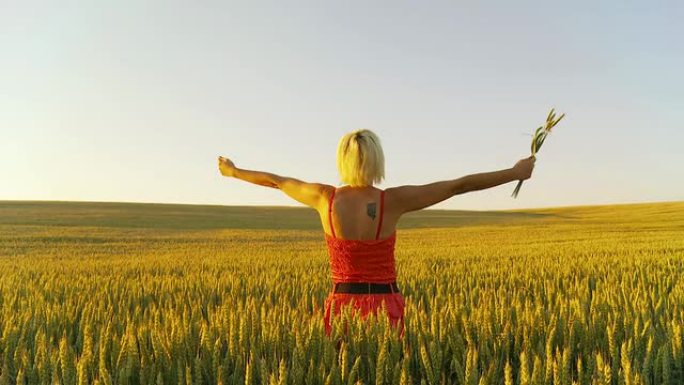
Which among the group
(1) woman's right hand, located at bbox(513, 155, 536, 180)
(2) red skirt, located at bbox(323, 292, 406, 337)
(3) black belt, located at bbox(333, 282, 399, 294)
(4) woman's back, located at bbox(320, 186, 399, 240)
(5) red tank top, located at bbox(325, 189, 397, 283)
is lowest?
(2) red skirt, located at bbox(323, 292, 406, 337)

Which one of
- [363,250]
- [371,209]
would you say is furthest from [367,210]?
[363,250]

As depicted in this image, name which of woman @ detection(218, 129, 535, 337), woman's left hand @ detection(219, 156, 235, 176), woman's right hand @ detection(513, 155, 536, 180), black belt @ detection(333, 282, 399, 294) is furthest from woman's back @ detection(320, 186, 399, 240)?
woman's left hand @ detection(219, 156, 235, 176)

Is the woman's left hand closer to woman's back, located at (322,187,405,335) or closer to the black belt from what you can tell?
woman's back, located at (322,187,405,335)

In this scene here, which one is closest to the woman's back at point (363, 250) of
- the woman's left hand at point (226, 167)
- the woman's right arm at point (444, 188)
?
the woman's right arm at point (444, 188)

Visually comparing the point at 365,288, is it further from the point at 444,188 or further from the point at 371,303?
the point at 444,188

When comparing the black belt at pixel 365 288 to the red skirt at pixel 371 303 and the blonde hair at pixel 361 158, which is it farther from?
the blonde hair at pixel 361 158

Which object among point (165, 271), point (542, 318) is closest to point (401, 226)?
point (165, 271)

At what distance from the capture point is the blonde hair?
10.3 ft

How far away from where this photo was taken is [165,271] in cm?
1048

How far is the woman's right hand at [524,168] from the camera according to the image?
3.35 m

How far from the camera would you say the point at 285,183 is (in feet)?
12.1

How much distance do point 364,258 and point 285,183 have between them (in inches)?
29.5

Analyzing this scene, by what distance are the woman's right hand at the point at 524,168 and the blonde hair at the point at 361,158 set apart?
0.80m

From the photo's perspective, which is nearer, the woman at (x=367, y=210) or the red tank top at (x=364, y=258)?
the woman at (x=367, y=210)
